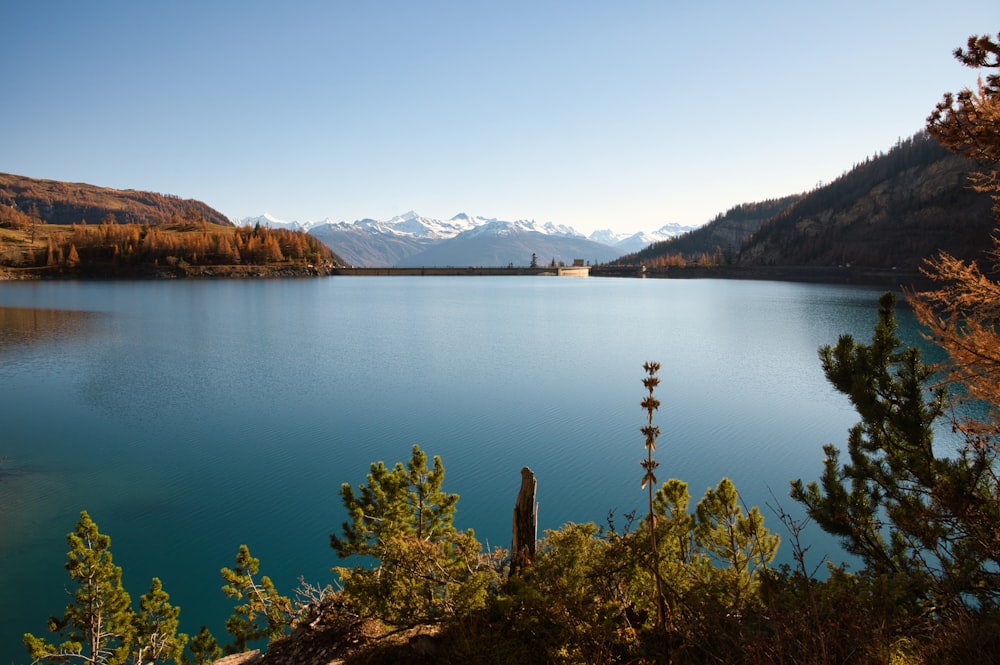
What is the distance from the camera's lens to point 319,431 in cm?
1825

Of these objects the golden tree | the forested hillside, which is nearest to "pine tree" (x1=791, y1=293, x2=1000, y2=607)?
the golden tree

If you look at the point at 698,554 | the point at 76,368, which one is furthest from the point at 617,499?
the point at 76,368

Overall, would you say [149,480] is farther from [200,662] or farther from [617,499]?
[617,499]

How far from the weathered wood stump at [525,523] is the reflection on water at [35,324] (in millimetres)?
A: 38482

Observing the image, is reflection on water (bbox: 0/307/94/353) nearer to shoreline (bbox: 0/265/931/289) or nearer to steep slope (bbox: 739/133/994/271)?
shoreline (bbox: 0/265/931/289)

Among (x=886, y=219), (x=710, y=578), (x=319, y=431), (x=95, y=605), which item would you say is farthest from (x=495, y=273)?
(x=710, y=578)

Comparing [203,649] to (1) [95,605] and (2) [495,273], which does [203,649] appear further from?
(2) [495,273]

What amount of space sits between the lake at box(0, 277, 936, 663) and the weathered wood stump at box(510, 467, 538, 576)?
223 inches

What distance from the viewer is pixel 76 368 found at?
90.6 feet

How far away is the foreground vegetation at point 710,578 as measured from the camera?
4492 mm

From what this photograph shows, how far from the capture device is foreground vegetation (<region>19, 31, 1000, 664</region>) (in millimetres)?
4492

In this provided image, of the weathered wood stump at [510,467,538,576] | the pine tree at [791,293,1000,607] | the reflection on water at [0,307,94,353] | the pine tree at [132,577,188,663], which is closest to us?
the pine tree at [791,293,1000,607]

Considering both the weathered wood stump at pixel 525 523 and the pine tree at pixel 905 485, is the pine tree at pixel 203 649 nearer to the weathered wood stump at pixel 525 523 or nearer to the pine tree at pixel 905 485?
the weathered wood stump at pixel 525 523

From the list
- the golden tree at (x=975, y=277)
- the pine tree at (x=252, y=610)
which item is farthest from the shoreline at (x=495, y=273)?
the pine tree at (x=252, y=610)
